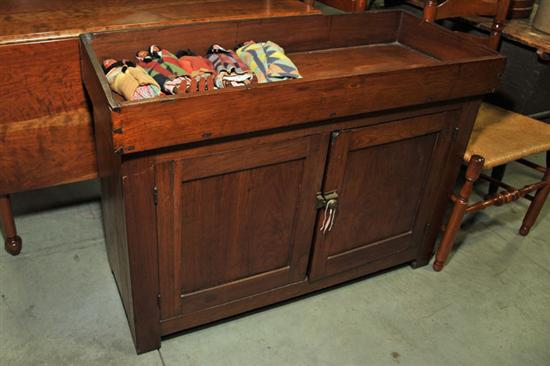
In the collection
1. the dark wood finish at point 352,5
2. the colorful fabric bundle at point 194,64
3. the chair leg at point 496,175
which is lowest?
the chair leg at point 496,175

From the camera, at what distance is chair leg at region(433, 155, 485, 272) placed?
6.52 ft

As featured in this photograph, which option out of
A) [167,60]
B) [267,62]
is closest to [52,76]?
[167,60]

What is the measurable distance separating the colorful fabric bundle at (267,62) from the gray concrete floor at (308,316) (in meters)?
0.85

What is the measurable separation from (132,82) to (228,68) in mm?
311

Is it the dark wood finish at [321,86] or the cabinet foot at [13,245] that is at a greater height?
the dark wood finish at [321,86]

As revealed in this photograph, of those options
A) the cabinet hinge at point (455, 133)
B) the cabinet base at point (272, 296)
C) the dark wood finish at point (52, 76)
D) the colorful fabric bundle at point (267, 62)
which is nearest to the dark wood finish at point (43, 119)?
the dark wood finish at point (52, 76)

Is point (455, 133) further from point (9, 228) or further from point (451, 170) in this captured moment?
point (9, 228)

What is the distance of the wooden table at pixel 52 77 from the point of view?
5.54 ft

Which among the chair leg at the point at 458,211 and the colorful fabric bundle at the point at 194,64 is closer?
the colorful fabric bundle at the point at 194,64

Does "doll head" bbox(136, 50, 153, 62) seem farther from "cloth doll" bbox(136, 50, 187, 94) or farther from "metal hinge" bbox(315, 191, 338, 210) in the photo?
"metal hinge" bbox(315, 191, 338, 210)

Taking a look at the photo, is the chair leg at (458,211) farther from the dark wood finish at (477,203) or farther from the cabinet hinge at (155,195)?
the cabinet hinge at (155,195)

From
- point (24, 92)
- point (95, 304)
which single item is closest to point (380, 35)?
point (24, 92)

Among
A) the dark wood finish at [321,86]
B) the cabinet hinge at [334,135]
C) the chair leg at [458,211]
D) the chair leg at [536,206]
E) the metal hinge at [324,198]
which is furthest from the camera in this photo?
the chair leg at [536,206]

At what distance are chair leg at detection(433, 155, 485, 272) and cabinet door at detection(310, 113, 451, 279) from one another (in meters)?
0.12
